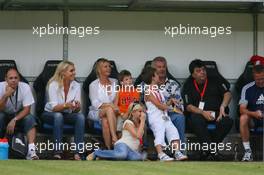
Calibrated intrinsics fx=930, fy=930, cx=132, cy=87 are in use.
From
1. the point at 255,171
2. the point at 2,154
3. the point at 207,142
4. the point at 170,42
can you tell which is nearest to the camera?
the point at 255,171

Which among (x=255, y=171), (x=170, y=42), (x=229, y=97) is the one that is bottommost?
(x=255, y=171)

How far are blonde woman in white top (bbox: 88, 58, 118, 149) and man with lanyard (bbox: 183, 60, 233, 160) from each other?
1.40 m

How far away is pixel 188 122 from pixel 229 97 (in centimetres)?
98

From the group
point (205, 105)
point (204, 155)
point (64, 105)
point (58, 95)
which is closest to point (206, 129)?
point (204, 155)

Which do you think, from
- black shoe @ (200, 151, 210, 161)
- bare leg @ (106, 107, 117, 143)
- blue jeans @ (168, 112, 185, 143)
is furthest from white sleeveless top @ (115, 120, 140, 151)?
black shoe @ (200, 151, 210, 161)

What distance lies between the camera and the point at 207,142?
1659cm

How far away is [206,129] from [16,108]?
3.41 metres

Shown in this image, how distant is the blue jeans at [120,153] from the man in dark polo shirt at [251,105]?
2156mm

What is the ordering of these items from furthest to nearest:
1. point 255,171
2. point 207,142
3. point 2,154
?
point 207,142 < point 2,154 < point 255,171

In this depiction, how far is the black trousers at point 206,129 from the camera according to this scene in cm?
1656

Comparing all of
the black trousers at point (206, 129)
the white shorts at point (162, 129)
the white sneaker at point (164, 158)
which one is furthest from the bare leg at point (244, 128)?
the white sneaker at point (164, 158)

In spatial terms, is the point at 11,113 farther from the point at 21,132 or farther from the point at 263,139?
the point at 263,139

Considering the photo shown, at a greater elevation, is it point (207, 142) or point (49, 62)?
point (49, 62)

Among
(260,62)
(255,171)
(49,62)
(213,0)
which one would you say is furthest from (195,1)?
(255,171)
